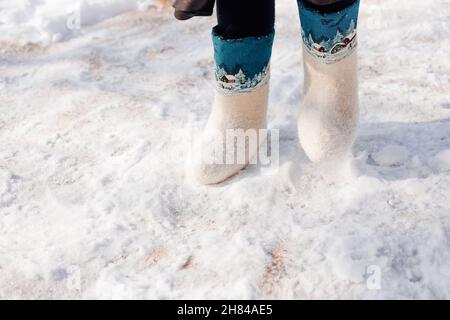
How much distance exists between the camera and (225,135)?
123cm

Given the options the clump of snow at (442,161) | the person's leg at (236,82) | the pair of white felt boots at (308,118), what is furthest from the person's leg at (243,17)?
the clump of snow at (442,161)

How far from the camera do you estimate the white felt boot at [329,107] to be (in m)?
1.17

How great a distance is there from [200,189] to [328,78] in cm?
35

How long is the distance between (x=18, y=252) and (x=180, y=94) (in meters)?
0.70

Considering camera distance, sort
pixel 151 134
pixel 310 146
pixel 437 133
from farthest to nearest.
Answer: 1. pixel 151 134
2. pixel 437 133
3. pixel 310 146

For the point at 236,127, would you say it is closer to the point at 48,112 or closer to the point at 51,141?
the point at 51,141

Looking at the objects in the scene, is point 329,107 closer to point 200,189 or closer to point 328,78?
point 328,78

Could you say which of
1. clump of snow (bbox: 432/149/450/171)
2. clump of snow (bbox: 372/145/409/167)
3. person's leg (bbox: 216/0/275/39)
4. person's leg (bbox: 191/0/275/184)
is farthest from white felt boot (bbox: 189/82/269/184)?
clump of snow (bbox: 432/149/450/171)

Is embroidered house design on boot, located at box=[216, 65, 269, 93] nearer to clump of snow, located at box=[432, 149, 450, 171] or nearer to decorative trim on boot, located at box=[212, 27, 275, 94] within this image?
decorative trim on boot, located at box=[212, 27, 275, 94]

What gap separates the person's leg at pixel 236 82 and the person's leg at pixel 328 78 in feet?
0.28

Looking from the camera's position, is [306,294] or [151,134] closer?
[306,294]
